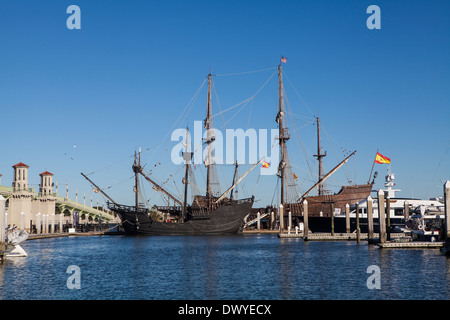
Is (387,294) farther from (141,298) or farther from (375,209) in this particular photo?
(375,209)

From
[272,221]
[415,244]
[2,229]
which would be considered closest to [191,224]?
[272,221]

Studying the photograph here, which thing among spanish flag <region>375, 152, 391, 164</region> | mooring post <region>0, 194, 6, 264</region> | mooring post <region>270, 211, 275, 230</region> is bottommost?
mooring post <region>270, 211, 275, 230</region>

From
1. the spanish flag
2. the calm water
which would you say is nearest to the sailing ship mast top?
the spanish flag

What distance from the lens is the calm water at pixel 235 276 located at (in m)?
28.5

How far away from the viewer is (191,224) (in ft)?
325

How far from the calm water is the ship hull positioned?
47.9m

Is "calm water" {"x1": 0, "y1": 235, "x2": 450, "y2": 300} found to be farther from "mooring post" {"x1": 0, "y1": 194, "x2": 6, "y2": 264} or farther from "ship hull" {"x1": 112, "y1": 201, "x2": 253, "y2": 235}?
"ship hull" {"x1": 112, "y1": 201, "x2": 253, "y2": 235}

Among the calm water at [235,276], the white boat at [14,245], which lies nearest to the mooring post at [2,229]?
the calm water at [235,276]

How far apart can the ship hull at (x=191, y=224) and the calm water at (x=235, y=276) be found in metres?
47.9

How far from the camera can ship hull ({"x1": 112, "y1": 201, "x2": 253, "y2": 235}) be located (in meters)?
99.1

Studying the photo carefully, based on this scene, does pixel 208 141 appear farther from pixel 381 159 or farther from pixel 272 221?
pixel 381 159

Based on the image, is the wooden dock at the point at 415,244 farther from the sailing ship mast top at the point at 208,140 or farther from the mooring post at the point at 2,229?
the sailing ship mast top at the point at 208,140

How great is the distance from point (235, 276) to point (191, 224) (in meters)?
64.0
